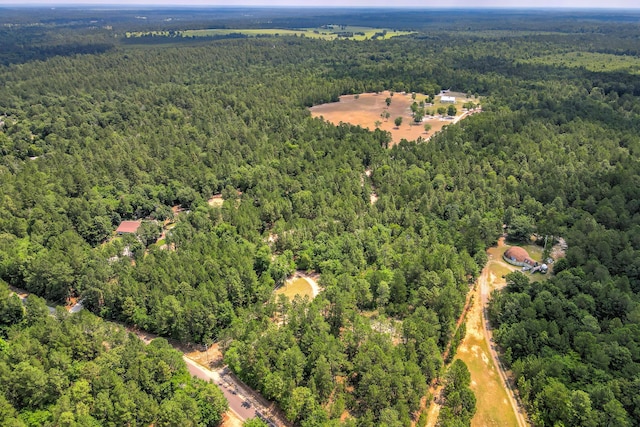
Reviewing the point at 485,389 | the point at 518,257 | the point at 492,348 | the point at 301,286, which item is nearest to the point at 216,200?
the point at 301,286

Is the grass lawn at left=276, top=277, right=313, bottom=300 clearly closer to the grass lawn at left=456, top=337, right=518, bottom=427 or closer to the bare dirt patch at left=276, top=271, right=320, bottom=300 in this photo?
the bare dirt patch at left=276, top=271, right=320, bottom=300

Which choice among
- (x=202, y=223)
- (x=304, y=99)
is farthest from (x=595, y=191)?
(x=304, y=99)

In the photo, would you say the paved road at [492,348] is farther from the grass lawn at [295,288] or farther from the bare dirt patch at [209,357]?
the bare dirt patch at [209,357]

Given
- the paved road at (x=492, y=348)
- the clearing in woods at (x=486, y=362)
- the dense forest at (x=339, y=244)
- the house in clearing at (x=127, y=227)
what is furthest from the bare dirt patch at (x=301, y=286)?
the house in clearing at (x=127, y=227)

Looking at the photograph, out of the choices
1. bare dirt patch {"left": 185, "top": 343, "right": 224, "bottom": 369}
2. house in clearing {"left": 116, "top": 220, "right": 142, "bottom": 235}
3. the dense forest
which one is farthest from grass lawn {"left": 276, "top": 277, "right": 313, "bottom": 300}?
house in clearing {"left": 116, "top": 220, "right": 142, "bottom": 235}

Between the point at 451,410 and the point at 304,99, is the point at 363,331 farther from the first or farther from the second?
the point at 304,99

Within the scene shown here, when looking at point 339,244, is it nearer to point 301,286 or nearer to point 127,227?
point 301,286

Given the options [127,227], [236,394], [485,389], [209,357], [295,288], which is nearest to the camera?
[236,394]
